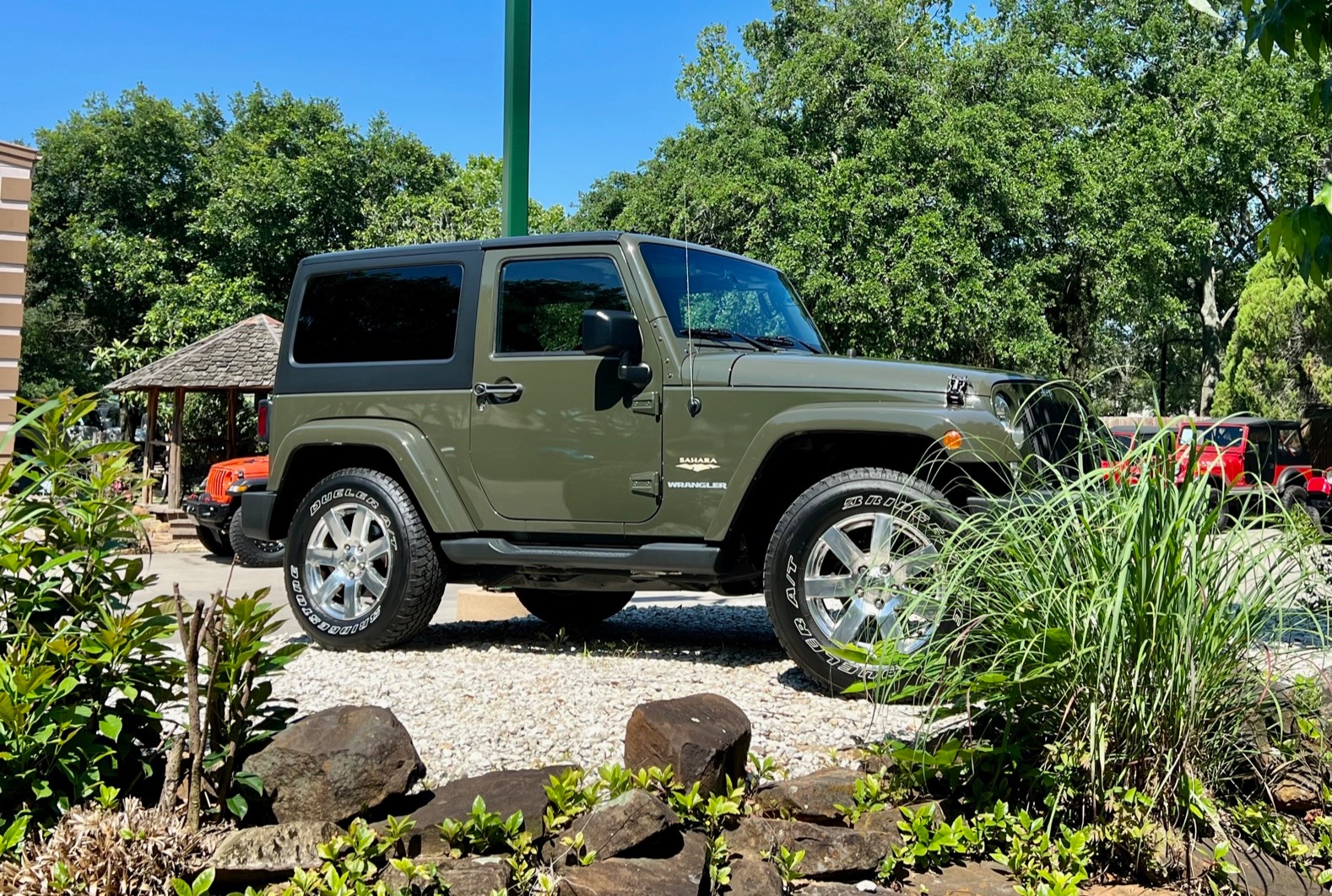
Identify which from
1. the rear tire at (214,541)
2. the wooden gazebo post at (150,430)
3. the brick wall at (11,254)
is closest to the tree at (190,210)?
the wooden gazebo post at (150,430)

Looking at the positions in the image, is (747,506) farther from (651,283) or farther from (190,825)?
(190,825)

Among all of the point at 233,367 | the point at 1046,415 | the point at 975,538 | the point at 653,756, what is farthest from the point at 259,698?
the point at 233,367

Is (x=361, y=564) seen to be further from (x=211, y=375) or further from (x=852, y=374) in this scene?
(x=211, y=375)

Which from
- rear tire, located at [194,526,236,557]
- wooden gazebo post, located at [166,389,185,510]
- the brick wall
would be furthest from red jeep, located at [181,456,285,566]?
the brick wall

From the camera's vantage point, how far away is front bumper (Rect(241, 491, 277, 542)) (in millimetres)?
6980

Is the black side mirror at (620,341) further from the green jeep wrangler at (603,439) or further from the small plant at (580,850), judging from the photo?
the small plant at (580,850)

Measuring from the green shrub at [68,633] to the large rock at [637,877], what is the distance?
1316mm

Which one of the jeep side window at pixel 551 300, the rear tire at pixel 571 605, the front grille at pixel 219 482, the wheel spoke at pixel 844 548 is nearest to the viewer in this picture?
the wheel spoke at pixel 844 548

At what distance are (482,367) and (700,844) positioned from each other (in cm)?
364

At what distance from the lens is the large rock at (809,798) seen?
3670 mm

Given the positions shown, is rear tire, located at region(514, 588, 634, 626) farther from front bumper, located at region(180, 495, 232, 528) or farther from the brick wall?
front bumper, located at region(180, 495, 232, 528)

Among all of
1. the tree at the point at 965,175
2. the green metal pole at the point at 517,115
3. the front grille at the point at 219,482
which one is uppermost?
the tree at the point at 965,175

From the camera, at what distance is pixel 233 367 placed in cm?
2056

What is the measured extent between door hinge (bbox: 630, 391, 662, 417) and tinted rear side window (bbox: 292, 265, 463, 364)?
1.23 m
